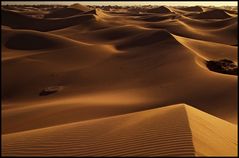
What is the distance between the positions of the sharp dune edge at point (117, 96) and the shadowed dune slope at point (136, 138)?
16mm

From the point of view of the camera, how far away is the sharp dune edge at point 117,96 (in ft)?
18.9

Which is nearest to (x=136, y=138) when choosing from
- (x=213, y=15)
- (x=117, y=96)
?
(x=117, y=96)

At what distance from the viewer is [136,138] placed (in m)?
5.79

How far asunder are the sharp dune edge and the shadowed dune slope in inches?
0.6

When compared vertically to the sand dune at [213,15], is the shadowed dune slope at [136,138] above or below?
above

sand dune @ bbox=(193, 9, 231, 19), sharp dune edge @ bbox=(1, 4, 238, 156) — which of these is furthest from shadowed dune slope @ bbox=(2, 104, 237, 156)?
sand dune @ bbox=(193, 9, 231, 19)

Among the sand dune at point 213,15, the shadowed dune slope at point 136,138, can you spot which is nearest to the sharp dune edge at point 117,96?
the shadowed dune slope at point 136,138

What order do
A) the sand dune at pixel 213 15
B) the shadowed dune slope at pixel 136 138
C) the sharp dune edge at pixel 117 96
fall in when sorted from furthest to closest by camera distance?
the sand dune at pixel 213 15
the sharp dune edge at pixel 117 96
the shadowed dune slope at pixel 136 138

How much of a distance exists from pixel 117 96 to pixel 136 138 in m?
6.19

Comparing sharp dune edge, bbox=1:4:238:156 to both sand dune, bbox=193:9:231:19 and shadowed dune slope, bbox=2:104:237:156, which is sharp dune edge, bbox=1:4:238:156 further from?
sand dune, bbox=193:9:231:19

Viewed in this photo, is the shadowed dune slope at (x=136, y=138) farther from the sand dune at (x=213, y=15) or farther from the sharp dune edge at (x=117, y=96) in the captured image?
the sand dune at (x=213, y=15)

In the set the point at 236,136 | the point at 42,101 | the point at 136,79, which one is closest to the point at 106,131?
the point at 236,136

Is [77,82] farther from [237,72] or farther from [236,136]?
[236,136]

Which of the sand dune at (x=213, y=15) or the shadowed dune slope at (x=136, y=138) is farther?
the sand dune at (x=213, y=15)
